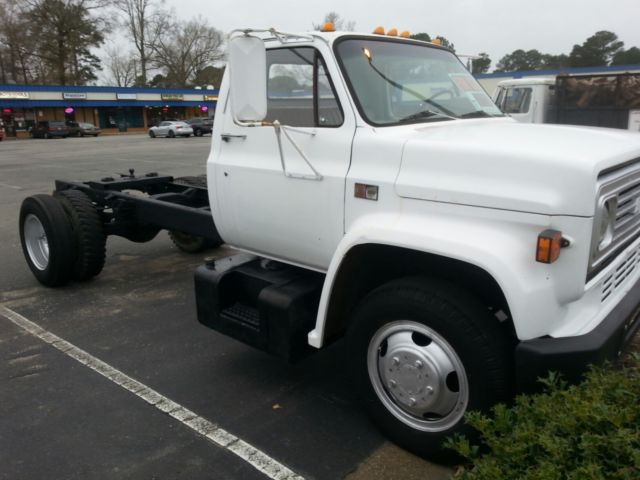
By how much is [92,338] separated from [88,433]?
4.86 ft

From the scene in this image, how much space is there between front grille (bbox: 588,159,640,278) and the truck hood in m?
0.07

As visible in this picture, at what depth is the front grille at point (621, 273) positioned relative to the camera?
8.85 feet

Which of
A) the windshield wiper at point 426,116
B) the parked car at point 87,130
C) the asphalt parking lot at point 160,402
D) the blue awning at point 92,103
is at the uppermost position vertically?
the blue awning at point 92,103

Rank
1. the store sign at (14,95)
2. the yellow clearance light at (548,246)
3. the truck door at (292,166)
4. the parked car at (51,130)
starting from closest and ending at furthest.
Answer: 1. the yellow clearance light at (548,246)
2. the truck door at (292,166)
3. the parked car at (51,130)
4. the store sign at (14,95)

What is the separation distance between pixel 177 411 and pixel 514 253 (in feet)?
7.56

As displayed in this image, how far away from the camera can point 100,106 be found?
56.1 meters

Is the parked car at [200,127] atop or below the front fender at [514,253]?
below

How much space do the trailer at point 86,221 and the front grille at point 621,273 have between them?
3463 mm

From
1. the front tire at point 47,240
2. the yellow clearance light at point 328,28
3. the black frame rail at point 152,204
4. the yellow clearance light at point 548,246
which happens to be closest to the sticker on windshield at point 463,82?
the yellow clearance light at point 328,28

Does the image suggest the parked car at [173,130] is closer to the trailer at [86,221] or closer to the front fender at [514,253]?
the trailer at [86,221]

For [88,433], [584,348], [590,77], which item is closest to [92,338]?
[88,433]

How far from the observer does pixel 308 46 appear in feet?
10.8

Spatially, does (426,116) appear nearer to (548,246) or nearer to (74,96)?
(548,246)

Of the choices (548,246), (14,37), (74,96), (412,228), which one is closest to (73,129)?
(74,96)
